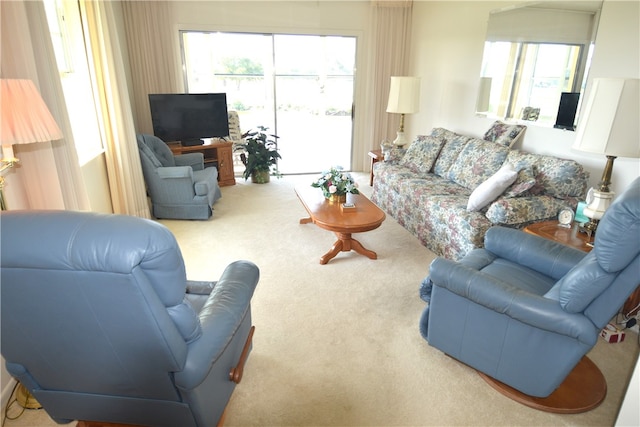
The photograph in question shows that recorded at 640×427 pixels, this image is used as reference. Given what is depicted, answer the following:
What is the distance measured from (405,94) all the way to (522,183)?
2.42 m

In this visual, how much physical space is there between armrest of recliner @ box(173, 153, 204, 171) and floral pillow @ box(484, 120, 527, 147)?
3418 mm

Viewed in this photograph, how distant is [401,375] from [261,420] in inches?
30.6

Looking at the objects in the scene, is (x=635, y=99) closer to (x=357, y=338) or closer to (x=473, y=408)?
(x=473, y=408)

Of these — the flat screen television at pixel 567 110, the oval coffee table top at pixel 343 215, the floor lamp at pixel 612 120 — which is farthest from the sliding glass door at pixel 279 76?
the floor lamp at pixel 612 120

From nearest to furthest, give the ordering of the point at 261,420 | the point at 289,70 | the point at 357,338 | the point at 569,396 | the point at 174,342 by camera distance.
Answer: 1. the point at 174,342
2. the point at 261,420
3. the point at 569,396
4. the point at 357,338
5. the point at 289,70

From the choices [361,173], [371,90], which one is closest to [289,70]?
[371,90]

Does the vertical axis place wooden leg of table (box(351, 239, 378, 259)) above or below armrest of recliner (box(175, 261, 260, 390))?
below

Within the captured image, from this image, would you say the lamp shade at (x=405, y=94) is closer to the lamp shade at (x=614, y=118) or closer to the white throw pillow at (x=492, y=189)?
the white throw pillow at (x=492, y=189)

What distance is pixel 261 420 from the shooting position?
68.6 inches

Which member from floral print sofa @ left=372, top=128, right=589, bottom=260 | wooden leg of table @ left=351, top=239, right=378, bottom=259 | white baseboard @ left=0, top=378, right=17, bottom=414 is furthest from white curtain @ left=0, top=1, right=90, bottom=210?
floral print sofa @ left=372, top=128, right=589, bottom=260

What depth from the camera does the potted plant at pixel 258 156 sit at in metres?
5.33

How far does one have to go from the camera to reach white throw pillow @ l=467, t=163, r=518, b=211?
114 inches

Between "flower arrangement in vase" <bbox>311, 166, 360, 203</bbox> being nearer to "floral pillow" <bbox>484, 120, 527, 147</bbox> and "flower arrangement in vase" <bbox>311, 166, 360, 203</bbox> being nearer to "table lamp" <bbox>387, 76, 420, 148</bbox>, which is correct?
"floral pillow" <bbox>484, 120, 527, 147</bbox>

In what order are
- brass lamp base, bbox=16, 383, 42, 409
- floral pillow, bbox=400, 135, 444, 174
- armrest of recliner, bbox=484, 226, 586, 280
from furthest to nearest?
1. floral pillow, bbox=400, 135, 444, 174
2. armrest of recliner, bbox=484, 226, 586, 280
3. brass lamp base, bbox=16, 383, 42, 409
